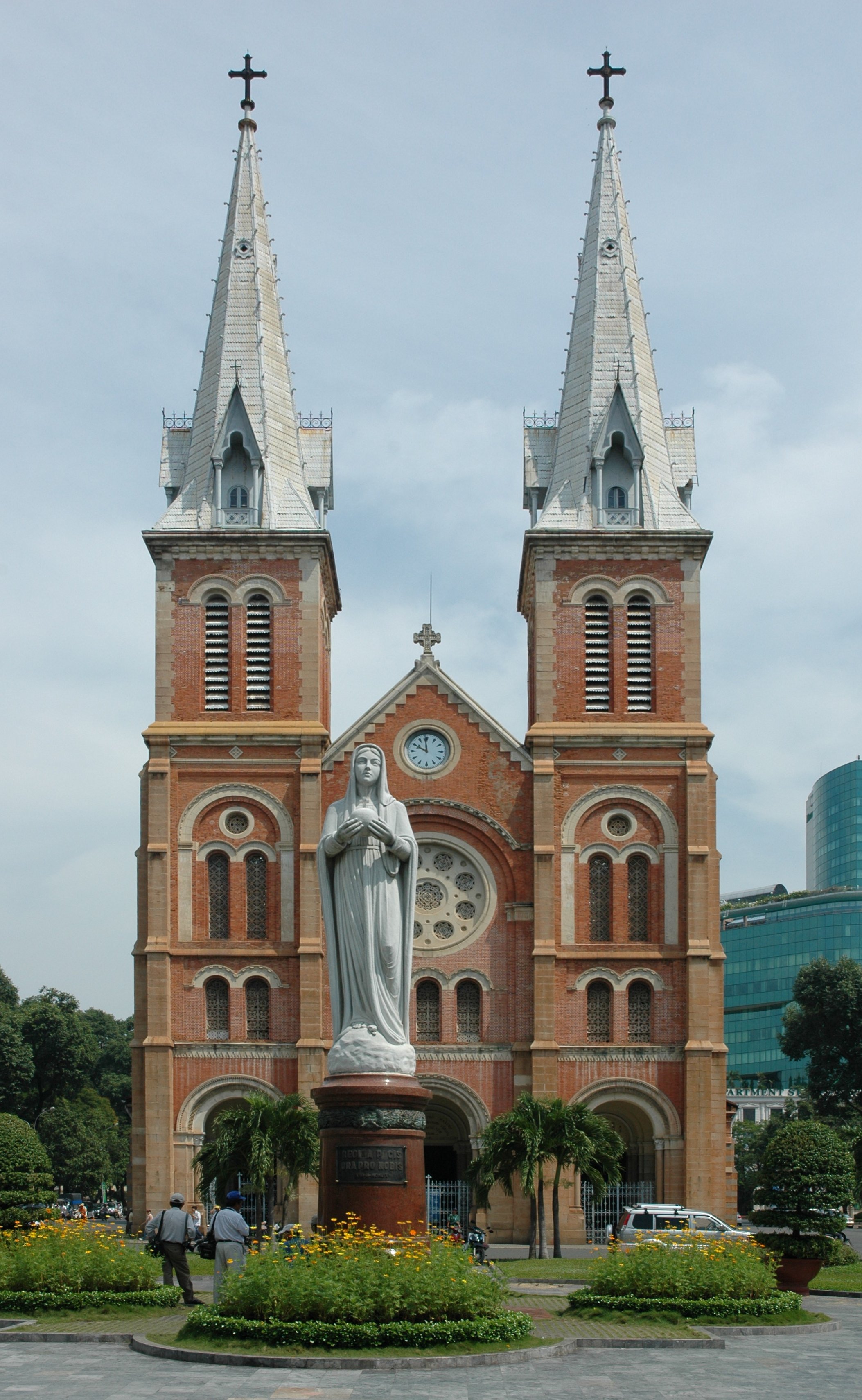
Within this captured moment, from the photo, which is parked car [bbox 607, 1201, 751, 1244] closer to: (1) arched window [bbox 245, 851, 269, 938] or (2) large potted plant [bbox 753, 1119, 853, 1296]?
(2) large potted plant [bbox 753, 1119, 853, 1296]

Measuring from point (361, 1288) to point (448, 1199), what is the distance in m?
30.5

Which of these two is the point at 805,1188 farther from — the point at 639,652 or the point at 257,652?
the point at 257,652

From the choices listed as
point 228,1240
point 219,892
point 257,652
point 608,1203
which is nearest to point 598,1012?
point 608,1203

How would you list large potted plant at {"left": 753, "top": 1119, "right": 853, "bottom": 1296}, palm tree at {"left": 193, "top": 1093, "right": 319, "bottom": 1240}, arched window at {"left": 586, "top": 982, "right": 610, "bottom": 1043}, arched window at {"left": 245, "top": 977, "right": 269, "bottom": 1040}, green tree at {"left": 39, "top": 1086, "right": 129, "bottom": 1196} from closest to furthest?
large potted plant at {"left": 753, "top": 1119, "right": 853, "bottom": 1296} → palm tree at {"left": 193, "top": 1093, "right": 319, "bottom": 1240} → arched window at {"left": 586, "top": 982, "right": 610, "bottom": 1043} → arched window at {"left": 245, "top": 977, "right": 269, "bottom": 1040} → green tree at {"left": 39, "top": 1086, "right": 129, "bottom": 1196}

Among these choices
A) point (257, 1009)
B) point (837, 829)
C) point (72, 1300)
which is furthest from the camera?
point (837, 829)

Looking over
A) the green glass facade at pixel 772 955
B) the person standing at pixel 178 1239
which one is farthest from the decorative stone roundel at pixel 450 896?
the green glass facade at pixel 772 955

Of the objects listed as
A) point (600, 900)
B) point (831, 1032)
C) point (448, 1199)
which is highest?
point (600, 900)

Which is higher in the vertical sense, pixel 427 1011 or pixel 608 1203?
pixel 427 1011

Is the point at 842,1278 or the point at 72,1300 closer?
the point at 72,1300

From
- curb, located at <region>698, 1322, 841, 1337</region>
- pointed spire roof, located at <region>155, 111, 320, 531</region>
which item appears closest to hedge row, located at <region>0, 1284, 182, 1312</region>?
curb, located at <region>698, 1322, 841, 1337</region>

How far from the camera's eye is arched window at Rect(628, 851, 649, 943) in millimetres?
48719

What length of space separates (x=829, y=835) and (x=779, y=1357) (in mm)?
163253

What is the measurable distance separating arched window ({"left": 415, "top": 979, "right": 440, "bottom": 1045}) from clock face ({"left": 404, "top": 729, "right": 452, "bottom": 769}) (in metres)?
6.02

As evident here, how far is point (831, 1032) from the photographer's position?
7769cm
